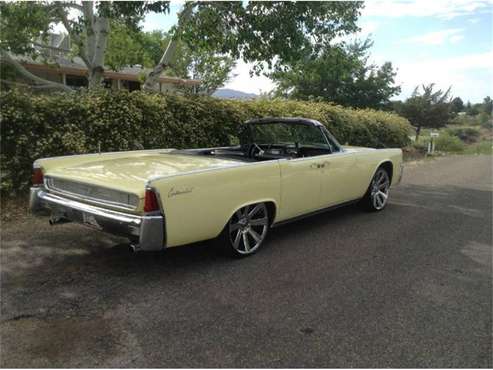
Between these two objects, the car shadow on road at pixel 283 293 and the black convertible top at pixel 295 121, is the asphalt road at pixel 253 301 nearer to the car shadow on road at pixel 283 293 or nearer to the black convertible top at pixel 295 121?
the car shadow on road at pixel 283 293

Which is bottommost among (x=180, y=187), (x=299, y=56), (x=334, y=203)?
(x=334, y=203)

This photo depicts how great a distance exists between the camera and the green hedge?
18.6ft

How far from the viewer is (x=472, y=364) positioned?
2533 millimetres

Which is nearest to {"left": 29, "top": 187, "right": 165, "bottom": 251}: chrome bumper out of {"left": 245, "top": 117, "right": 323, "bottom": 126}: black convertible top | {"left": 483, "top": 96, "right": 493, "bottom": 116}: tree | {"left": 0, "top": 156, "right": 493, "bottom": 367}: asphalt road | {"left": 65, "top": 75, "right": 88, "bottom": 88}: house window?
{"left": 0, "top": 156, "right": 493, "bottom": 367}: asphalt road

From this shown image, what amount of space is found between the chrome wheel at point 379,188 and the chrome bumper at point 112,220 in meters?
3.85

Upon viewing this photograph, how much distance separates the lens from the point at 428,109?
30766 millimetres

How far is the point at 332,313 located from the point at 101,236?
278 centimetres

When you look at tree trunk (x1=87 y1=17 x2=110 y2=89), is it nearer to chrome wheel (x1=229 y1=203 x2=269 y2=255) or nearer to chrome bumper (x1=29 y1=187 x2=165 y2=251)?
chrome bumper (x1=29 y1=187 x2=165 y2=251)

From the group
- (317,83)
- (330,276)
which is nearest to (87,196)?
(330,276)

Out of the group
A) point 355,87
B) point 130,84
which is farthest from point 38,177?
point 355,87

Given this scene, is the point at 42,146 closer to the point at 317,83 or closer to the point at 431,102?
the point at 317,83

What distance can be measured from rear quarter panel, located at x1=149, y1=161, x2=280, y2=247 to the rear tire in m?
2.45

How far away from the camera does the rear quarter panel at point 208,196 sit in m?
3.32

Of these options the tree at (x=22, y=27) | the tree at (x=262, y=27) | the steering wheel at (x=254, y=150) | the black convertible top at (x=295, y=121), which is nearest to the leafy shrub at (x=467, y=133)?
the tree at (x=262, y=27)
